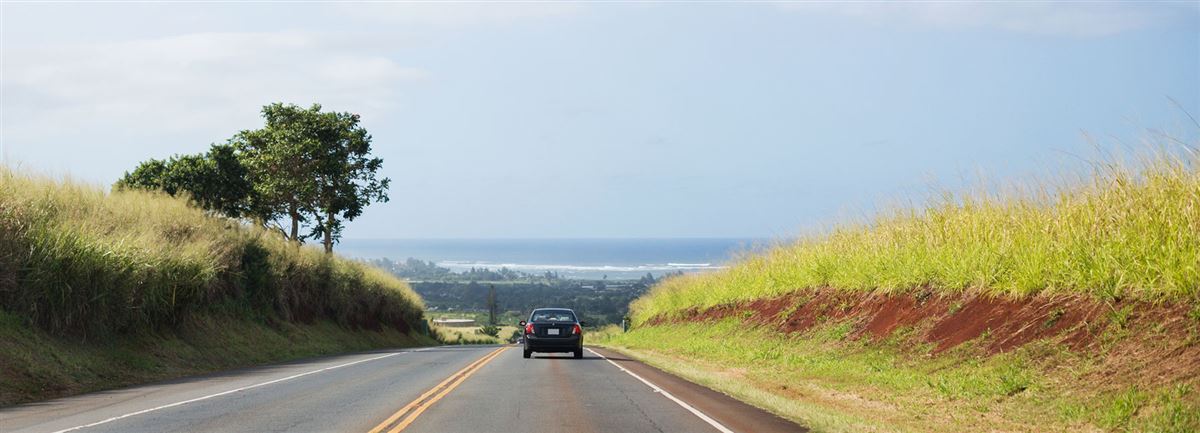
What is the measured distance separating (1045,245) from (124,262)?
20.7 metres

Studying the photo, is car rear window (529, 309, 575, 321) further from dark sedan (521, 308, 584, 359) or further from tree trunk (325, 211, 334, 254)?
tree trunk (325, 211, 334, 254)

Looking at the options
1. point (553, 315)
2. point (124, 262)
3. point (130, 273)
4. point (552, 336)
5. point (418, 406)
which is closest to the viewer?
point (418, 406)

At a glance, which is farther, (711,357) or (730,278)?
(730,278)

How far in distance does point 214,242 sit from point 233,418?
765 inches

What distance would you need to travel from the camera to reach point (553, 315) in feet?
106

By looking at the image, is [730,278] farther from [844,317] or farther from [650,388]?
[650,388]

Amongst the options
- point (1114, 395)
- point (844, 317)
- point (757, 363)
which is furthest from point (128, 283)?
point (1114, 395)

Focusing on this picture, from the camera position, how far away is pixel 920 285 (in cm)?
2177

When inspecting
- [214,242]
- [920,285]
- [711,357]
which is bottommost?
[711,357]

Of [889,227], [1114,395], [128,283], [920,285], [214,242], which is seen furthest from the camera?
[214,242]

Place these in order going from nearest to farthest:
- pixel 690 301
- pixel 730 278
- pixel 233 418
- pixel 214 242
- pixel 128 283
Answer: pixel 233 418 → pixel 128 283 → pixel 214 242 → pixel 730 278 → pixel 690 301

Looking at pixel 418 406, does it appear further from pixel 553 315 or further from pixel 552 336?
pixel 553 315

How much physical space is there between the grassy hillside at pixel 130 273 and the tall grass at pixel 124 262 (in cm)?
3

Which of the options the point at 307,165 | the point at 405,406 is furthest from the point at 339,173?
the point at 405,406
